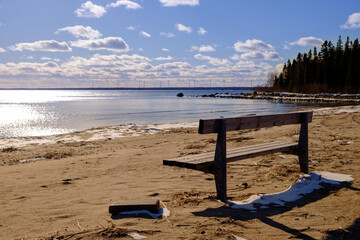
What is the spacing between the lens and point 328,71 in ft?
261

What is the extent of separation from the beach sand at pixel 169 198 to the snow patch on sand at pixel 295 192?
0.14m

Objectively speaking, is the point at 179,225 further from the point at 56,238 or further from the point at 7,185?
the point at 7,185

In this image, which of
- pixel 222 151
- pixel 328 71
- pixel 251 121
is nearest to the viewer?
pixel 222 151

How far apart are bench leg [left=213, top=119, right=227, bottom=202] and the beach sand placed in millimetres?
213

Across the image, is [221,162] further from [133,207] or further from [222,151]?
[133,207]

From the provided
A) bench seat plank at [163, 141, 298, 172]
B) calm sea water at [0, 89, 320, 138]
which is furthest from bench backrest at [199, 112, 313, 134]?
calm sea water at [0, 89, 320, 138]

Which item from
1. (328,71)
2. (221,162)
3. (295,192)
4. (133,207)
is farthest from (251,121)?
(328,71)

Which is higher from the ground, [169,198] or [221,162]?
[221,162]

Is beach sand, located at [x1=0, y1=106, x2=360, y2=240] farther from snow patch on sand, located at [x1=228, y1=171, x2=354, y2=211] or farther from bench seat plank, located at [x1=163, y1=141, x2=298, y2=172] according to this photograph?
bench seat plank, located at [x1=163, y1=141, x2=298, y2=172]

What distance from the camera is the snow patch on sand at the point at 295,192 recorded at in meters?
4.45

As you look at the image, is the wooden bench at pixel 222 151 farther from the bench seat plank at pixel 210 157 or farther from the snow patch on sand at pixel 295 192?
the snow patch on sand at pixel 295 192

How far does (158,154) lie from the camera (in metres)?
9.21

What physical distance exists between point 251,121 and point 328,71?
8537 cm

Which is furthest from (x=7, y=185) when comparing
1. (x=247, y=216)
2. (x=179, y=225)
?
A: (x=247, y=216)
